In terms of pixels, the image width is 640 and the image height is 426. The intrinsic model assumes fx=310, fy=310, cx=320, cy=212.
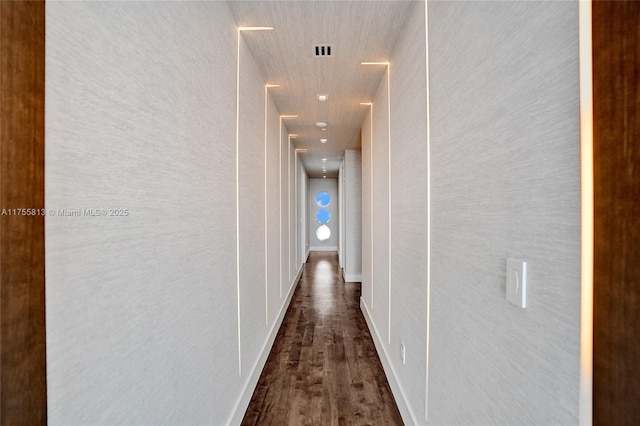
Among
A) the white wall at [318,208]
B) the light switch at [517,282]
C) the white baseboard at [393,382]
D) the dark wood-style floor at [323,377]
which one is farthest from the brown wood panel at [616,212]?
the white wall at [318,208]

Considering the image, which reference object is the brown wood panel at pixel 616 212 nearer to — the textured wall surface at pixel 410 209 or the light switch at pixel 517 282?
the light switch at pixel 517 282

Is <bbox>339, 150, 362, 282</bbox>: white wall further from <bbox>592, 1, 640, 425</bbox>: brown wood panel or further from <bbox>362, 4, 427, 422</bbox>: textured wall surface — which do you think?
<bbox>592, 1, 640, 425</bbox>: brown wood panel

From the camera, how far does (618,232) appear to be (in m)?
0.60

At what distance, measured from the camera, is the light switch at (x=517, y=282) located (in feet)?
2.84

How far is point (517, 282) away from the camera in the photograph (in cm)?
89

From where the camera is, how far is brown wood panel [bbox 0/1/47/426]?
1.90ft

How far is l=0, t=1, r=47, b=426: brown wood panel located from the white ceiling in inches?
61.2

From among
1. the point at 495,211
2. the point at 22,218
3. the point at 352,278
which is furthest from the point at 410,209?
the point at 352,278

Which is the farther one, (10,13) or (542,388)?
(542,388)

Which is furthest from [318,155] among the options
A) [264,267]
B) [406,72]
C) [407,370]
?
[407,370]

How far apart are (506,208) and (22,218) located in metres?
1.20

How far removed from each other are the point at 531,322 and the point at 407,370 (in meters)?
1.46

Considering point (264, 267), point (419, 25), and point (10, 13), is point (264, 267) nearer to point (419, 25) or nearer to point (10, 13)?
point (419, 25)

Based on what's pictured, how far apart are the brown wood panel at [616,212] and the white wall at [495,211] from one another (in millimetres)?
59
